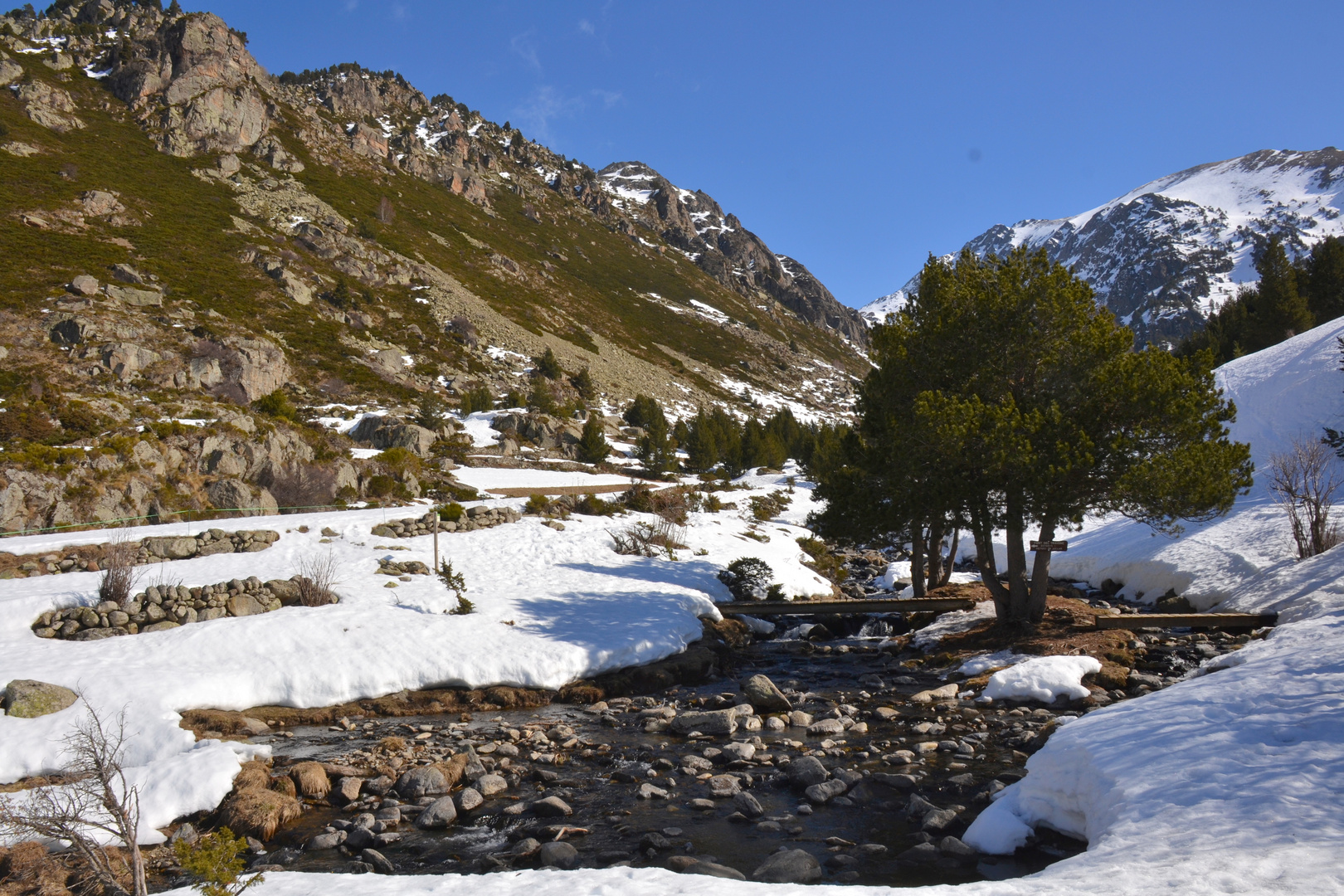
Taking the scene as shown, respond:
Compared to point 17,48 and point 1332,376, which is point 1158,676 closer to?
point 1332,376

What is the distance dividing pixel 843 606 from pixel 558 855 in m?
15.3

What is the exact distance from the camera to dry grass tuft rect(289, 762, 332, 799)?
9023 millimetres

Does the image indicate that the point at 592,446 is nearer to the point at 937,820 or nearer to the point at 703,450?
the point at 703,450

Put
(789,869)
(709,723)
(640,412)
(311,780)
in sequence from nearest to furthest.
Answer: (789,869)
(311,780)
(709,723)
(640,412)

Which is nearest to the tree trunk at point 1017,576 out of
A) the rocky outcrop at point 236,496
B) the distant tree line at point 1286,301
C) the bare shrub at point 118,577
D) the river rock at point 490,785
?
the river rock at point 490,785

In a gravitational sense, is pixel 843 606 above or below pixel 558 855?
above

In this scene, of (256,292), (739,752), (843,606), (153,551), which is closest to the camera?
(739,752)

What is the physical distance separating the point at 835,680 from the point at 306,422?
41660mm

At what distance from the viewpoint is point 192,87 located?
9569 centimetres

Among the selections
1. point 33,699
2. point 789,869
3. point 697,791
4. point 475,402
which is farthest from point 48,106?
point 789,869

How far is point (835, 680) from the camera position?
15.5 metres

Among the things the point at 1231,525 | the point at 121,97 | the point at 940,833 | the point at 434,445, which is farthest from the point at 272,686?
the point at 121,97

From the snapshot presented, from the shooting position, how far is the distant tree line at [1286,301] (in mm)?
52500

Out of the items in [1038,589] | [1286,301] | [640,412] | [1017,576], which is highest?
[1286,301]
